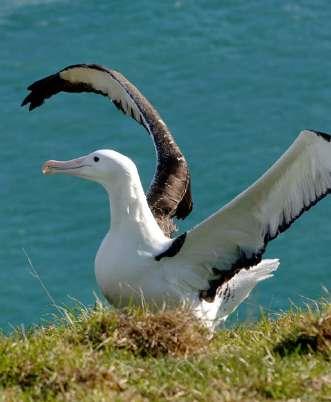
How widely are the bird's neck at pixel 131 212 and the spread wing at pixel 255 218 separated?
19cm

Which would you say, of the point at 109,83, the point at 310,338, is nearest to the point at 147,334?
the point at 310,338

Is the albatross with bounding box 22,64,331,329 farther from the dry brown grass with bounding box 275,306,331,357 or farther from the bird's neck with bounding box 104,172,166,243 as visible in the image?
the dry brown grass with bounding box 275,306,331,357

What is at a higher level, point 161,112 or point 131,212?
point 131,212

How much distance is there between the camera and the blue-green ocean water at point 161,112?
18891 millimetres

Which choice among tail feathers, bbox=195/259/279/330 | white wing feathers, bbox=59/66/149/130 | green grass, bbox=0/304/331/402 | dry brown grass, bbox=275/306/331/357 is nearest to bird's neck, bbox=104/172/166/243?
tail feathers, bbox=195/259/279/330

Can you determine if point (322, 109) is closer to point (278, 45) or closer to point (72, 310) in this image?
point (278, 45)

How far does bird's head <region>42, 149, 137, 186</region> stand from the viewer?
9.27 m

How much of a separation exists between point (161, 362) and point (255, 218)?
2.40 m

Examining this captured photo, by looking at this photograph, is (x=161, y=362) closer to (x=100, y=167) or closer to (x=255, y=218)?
(x=255, y=218)

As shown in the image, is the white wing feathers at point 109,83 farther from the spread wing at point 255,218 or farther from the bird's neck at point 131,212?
the spread wing at point 255,218

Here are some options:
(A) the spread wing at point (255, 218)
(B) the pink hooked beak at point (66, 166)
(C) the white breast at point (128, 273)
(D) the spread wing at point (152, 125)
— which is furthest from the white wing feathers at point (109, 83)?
(C) the white breast at point (128, 273)

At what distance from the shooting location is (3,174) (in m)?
21.1

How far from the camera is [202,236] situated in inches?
359

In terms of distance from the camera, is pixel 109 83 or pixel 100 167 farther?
pixel 109 83
